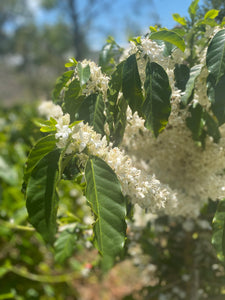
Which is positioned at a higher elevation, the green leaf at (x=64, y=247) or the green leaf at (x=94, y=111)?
the green leaf at (x=94, y=111)

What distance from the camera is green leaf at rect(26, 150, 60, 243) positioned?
0.52 metres

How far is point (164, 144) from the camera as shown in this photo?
91 centimetres

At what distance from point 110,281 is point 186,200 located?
1.77m

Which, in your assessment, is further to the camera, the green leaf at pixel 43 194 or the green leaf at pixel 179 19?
the green leaf at pixel 179 19

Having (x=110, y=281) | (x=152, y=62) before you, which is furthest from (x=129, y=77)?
(x=110, y=281)

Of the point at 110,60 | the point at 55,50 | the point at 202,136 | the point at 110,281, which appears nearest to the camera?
the point at 202,136

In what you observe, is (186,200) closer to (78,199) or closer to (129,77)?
(129,77)

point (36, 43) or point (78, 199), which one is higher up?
point (36, 43)

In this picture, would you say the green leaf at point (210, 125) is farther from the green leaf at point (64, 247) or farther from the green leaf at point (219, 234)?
the green leaf at point (64, 247)

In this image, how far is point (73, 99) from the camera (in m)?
0.67

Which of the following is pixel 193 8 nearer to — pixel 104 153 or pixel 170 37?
pixel 170 37

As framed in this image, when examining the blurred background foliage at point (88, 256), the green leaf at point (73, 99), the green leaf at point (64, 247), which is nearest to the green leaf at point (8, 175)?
the blurred background foliage at point (88, 256)

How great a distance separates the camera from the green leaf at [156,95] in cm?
59

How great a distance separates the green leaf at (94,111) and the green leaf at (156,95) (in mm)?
104
